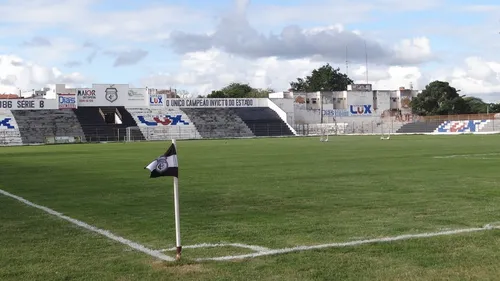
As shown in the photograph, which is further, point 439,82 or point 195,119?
point 439,82

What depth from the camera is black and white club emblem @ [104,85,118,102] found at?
106 meters

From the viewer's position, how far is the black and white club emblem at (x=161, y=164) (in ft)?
27.6

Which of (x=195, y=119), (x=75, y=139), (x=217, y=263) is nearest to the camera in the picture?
(x=217, y=263)

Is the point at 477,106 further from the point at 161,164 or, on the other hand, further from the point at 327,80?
the point at 161,164

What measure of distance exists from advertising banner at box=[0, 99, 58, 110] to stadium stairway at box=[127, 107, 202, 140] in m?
12.9

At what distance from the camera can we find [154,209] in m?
13.7

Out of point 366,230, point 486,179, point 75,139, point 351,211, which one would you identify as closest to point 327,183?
point 486,179

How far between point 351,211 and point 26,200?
859 cm

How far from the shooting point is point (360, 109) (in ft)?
424

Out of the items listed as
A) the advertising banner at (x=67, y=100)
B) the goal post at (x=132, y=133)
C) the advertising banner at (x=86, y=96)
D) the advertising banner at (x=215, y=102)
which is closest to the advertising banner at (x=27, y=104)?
the advertising banner at (x=67, y=100)

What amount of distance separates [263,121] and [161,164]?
336ft

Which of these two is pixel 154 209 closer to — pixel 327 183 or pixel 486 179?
pixel 327 183

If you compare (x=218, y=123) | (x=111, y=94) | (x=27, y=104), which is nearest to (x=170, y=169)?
(x=27, y=104)

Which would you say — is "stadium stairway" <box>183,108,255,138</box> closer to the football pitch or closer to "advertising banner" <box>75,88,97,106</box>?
"advertising banner" <box>75,88,97,106</box>
